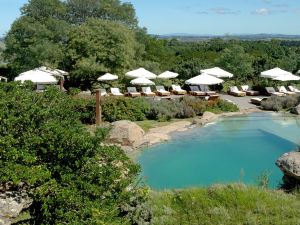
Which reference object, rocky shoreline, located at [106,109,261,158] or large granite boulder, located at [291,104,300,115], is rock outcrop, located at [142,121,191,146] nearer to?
rocky shoreline, located at [106,109,261,158]

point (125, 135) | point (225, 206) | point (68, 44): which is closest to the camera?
point (225, 206)

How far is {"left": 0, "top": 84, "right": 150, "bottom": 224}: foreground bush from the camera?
5945 mm

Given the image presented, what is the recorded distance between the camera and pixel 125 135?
16516 millimetres

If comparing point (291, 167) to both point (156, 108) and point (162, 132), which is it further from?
point (156, 108)

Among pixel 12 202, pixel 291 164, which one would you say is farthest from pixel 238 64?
pixel 12 202

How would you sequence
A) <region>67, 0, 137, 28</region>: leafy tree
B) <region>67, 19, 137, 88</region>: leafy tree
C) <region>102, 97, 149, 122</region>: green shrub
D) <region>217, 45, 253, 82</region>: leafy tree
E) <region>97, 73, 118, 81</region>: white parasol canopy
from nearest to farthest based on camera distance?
<region>102, 97, 149, 122</region>: green shrub < <region>97, 73, 118, 81</region>: white parasol canopy < <region>67, 19, 137, 88</region>: leafy tree < <region>217, 45, 253, 82</region>: leafy tree < <region>67, 0, 137, 28</region>: leafy tree

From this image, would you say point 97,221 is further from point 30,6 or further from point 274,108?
point 30,6

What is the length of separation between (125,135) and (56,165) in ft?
33.3

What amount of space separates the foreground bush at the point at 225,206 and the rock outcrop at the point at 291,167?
2.43 ft

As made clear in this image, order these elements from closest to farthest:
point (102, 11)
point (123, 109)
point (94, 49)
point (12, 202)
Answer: point (12, 202) → point (123, 109) → point (94, 49) → point (102, 11)

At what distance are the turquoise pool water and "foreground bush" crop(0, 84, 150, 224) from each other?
5526 millimetres

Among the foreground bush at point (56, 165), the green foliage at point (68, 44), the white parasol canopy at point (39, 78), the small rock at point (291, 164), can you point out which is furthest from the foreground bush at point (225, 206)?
the green foliage at point (68, 44)

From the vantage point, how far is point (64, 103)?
24.6 ft

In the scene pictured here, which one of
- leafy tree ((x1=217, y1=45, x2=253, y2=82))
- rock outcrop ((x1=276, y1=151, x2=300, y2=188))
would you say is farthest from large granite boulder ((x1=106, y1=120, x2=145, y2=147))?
leafy tree ((x1=217, y1=45, x2=253, y2=82))
